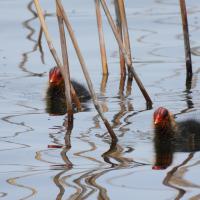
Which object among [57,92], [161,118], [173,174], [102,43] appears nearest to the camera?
[173,174]

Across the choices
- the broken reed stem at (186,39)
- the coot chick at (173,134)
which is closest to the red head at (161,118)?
the coot chick at (173,134)

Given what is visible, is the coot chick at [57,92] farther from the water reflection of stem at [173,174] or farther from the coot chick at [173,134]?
the water reflection of stem at [173,174]

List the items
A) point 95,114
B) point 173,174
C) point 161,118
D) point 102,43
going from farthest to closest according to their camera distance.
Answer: point 102,43 → point 95,114 → point 161,118 → point 173,174

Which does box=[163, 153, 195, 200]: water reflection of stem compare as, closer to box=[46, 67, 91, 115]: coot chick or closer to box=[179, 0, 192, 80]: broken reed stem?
box=[46, 67, 91, 115]: coot chick

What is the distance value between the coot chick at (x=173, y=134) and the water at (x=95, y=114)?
102 millimetres

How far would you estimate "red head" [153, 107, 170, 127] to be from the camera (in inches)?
360

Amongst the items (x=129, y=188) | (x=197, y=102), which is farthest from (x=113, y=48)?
(x=129, y=188)

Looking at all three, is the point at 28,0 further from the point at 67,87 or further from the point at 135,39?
the point at 67,87

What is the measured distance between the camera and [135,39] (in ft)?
45.3

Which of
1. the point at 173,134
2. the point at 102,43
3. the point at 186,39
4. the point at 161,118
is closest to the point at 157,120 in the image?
the point at 161,118

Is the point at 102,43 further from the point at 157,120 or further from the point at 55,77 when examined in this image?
the point at 157,120

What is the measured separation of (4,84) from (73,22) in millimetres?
3399

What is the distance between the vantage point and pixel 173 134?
9250 millimetres

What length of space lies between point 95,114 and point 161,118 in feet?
3.40
